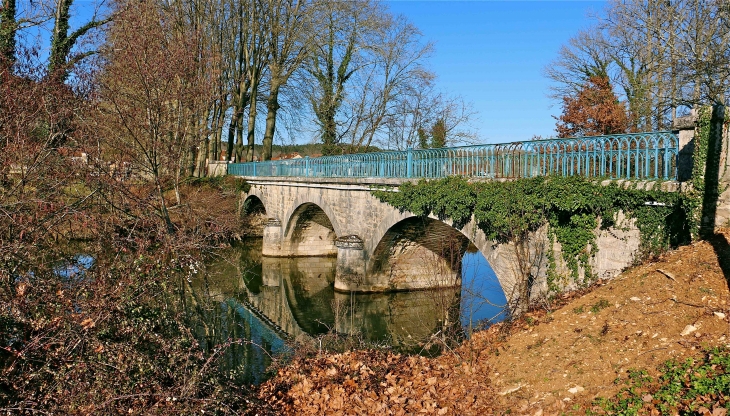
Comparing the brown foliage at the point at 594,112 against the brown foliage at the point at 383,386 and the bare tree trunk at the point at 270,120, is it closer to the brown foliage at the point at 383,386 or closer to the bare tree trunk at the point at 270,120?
the bare tree trunk at the point at 270,120

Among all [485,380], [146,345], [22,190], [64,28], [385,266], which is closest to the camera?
[146,345]

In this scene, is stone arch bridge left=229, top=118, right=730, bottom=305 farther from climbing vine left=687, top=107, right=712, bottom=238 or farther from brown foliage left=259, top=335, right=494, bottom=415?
brown foliage left=259, top=335, right=494, bottom=415

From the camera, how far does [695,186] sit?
585cm

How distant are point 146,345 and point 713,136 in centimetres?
623

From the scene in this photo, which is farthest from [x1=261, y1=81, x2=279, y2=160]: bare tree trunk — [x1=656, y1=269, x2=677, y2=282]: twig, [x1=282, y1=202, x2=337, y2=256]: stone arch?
[x1=656, y1=269, x2=677, y2=282]: twig

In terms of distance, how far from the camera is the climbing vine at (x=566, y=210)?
20.9 feet

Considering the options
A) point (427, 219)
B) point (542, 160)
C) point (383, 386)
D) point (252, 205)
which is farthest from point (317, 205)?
point (383, 386)

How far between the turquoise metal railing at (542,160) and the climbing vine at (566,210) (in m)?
0.25

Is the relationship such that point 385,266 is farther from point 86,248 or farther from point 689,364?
point 689,364

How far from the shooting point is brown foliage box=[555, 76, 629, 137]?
18.9 meters

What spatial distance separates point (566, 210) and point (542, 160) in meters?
1.01

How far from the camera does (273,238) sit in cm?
2109

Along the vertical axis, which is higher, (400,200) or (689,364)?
(400,200)

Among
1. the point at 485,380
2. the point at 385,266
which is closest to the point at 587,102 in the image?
the point at 385,266
